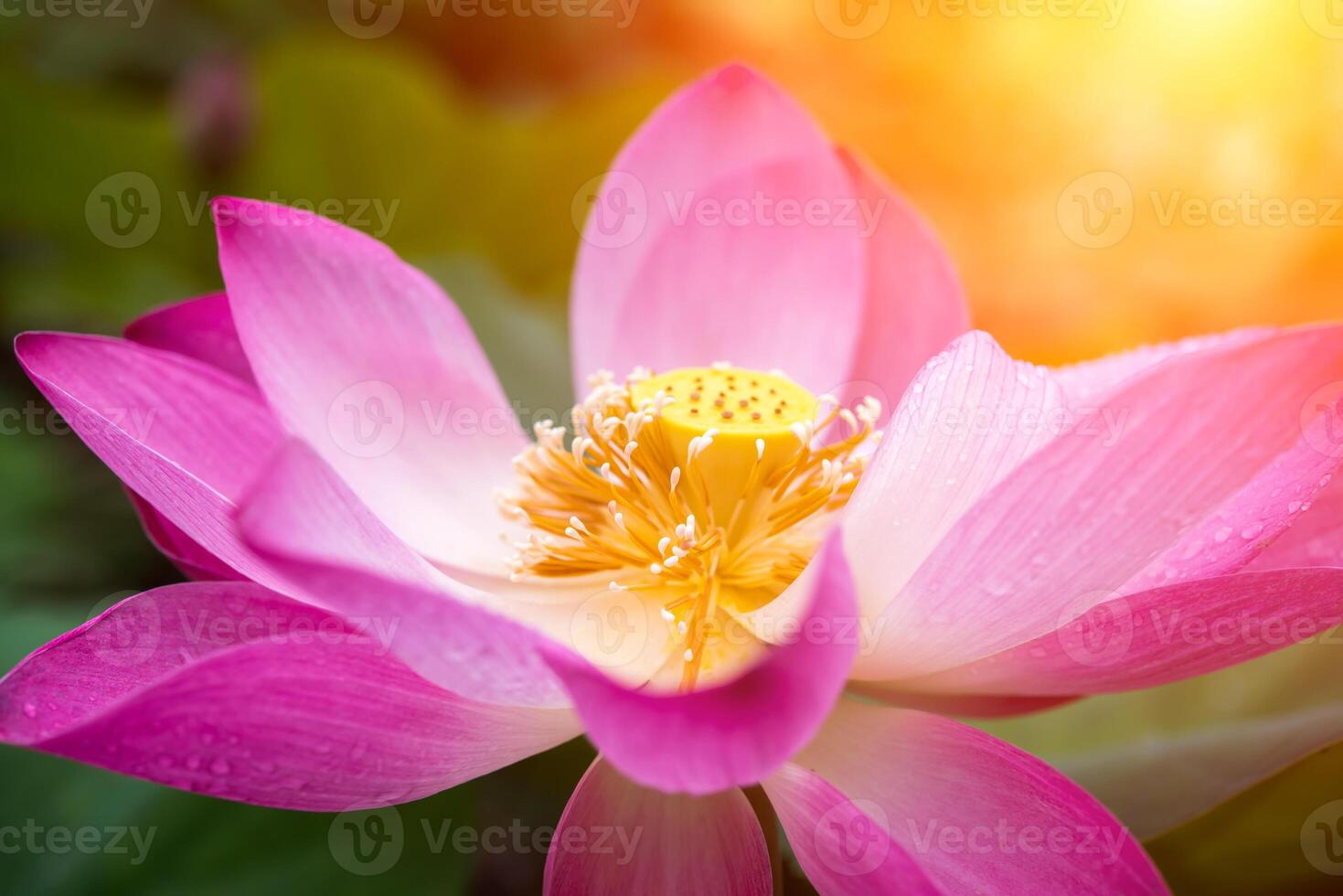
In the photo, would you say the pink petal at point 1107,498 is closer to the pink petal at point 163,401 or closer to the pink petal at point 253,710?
the pink petal at point 253,710

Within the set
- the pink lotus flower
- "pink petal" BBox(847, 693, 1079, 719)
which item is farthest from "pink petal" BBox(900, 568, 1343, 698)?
"pink petal" BBox(847, 693, 1079, 719)

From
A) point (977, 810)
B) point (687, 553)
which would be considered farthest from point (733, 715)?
point (687, 553)

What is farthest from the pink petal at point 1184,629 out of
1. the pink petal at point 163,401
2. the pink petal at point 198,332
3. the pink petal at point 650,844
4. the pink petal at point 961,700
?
the pink petal at point 198,332

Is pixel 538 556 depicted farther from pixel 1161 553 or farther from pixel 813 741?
pixel 1161 553

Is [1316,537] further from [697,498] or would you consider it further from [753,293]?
[753,293]

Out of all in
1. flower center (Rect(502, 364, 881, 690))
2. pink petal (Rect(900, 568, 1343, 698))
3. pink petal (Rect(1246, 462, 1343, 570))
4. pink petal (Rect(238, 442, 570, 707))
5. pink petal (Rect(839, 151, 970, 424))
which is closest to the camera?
pink petal (Rect(238, 442, 570, 707))

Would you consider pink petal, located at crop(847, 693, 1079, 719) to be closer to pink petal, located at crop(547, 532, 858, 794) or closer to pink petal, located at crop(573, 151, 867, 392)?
pink petal, located at crop(547, 532, 858, 794)
